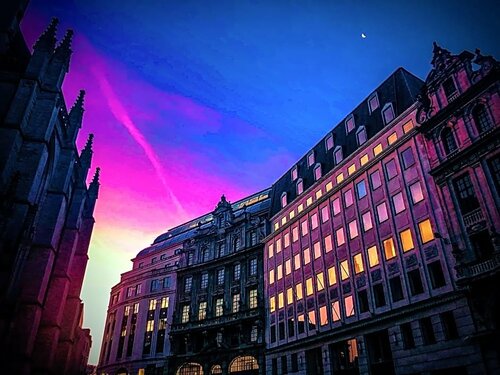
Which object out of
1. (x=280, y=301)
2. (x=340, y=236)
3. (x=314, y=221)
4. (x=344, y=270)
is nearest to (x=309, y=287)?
(x=344, y=270)

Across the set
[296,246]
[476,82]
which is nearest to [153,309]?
[296,246]

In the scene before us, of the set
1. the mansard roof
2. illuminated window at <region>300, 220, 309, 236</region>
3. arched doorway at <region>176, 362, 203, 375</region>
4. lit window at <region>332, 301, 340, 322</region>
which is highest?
the mansard roof

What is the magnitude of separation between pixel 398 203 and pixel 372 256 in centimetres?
520

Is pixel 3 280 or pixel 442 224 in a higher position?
pixel 442 224

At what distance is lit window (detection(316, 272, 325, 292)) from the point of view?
125ft

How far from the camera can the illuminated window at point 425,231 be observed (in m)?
28.3

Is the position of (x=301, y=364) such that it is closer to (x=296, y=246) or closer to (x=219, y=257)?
(x=296, y=246)

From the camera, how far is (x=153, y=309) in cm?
6106

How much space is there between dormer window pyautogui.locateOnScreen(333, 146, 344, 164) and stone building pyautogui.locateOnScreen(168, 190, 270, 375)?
15.7m

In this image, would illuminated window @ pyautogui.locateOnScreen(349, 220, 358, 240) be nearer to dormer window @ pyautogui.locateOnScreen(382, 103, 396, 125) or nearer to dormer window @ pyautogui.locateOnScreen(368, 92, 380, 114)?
dormer window @ pyautogui.locateOnScreen(382, 103, 396, 125)

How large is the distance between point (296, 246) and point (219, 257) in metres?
16.4

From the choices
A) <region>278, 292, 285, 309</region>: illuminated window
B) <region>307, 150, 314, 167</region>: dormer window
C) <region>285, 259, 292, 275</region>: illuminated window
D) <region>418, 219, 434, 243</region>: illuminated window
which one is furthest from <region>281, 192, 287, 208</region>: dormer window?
<region>418, 219, 434, 243</region>: illuminated window

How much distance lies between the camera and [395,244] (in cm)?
3086

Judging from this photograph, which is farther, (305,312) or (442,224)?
(305,312)
